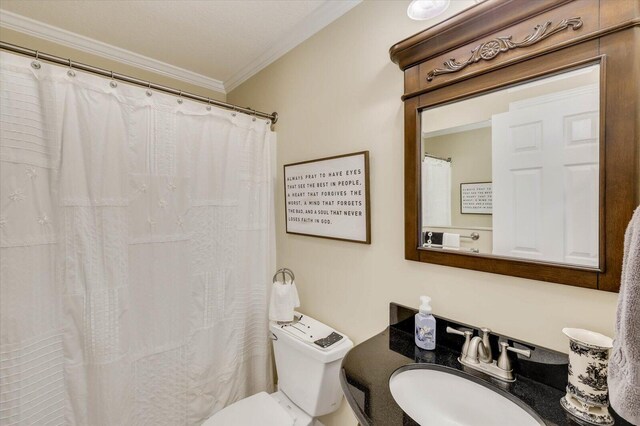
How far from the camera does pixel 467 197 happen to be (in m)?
1.02

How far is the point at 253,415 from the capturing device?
132 centimetres

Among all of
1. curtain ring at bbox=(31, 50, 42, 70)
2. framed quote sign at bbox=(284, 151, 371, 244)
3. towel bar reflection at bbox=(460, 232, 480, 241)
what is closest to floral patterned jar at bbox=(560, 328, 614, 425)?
towel bar reflection at bbox=(460, 232, 480, 241)

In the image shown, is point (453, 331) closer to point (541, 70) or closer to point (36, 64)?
point (541, 70)

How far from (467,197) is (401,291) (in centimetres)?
49

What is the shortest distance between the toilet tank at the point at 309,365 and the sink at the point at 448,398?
0.45 meters

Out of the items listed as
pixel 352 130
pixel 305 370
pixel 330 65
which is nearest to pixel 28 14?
pixel 330 65

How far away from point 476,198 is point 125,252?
153 cm

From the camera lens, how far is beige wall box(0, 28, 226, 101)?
1.58 m

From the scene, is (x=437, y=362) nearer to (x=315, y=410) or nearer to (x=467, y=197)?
(x=467, y=197)

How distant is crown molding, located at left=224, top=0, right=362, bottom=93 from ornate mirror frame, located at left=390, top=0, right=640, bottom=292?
1.79 feet

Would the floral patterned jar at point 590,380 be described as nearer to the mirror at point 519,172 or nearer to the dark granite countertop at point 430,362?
the dark granite countertop at point 430,362

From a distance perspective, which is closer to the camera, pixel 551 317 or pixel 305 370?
pixel 551 317

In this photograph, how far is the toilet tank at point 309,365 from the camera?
130 centimetres

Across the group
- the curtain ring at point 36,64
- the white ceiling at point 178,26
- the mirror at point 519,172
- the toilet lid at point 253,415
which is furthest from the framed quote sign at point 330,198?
the curtain ring at point 36,64
